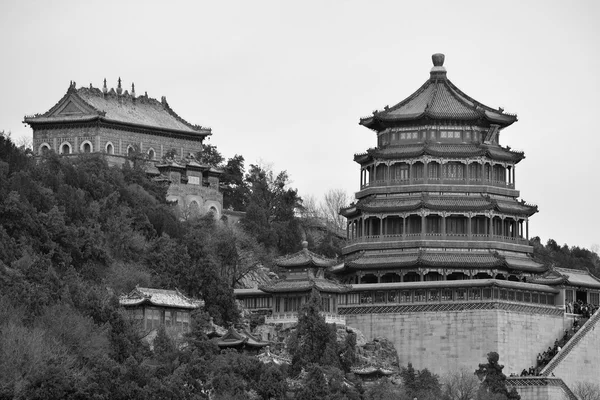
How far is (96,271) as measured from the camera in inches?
3590

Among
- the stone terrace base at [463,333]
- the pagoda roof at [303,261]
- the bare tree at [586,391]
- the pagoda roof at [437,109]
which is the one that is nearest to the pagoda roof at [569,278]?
the stone terrace base at [463,333]

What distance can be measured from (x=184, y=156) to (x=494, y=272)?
89.4 feet

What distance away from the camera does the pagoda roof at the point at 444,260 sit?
313ft

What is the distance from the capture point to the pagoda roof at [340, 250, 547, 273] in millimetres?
95312

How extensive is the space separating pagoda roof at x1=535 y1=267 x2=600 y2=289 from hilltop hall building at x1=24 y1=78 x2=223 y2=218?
855 inches

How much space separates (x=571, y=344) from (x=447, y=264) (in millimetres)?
6849

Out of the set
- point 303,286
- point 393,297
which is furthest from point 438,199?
point 303,286

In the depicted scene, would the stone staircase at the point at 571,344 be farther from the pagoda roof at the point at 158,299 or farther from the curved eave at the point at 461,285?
the pagoda roof at the point at 158,299

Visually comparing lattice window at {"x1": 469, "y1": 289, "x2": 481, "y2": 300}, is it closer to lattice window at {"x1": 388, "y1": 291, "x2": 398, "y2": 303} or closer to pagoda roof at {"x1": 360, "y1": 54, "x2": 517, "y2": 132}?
lattice window at {"x1": 388, "y1": 291, "x2": 398, "y2": 303}

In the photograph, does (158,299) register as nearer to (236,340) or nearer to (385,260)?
(236,340)

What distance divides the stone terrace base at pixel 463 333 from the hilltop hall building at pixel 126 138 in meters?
20.4

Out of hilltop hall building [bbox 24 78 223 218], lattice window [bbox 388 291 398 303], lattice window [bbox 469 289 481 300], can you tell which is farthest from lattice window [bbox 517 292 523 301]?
hilltop hall building [bbox 24 78 223 218]

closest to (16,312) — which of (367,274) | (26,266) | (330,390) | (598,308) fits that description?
(26,266)

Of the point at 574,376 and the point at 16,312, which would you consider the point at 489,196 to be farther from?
the point at 16,312
